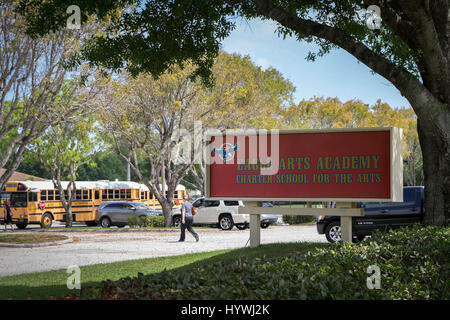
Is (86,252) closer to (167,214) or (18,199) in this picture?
(167,214)

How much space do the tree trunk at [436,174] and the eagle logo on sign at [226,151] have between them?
13.6 feet

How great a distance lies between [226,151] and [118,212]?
884 inches

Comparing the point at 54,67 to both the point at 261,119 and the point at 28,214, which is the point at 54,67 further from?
the point at 28,214

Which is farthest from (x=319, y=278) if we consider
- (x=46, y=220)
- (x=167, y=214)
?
(x=46, y=220)

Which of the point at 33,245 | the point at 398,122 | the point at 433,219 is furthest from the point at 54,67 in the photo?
the point at 398,122

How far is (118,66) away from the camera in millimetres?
12453

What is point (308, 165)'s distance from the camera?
11.4m

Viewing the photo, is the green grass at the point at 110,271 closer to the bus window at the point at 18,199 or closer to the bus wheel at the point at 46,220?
the bus window at the point at 18,199

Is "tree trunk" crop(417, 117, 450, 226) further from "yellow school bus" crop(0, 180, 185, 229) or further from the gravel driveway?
"yellow school bus" crop(0, 180, 185, 229)

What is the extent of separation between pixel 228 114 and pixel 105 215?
11329mm

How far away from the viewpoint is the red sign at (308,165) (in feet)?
35.2

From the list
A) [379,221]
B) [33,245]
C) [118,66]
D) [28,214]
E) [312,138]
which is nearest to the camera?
[312,138]

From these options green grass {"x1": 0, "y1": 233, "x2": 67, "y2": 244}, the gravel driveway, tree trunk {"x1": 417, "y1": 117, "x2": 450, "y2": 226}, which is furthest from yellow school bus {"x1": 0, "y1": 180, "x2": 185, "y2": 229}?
tree trunk {"x1": 417, "y1": 117, "x2": 450, "y2": 226}

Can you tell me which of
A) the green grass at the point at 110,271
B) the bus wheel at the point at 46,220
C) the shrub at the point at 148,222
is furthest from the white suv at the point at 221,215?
the green grass at the point at 110,271
